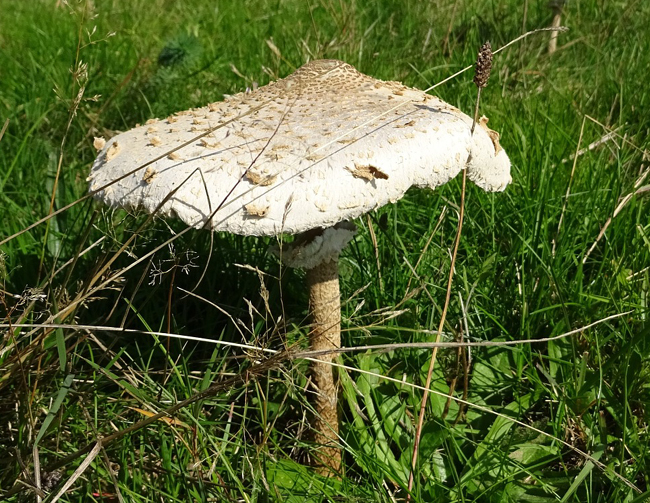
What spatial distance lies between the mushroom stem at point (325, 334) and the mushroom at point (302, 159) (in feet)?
0.28

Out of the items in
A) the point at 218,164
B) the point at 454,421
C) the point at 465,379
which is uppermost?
the point at 218,164

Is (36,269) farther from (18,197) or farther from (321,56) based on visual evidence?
(321,56)

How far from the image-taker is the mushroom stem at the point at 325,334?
1.91 meters

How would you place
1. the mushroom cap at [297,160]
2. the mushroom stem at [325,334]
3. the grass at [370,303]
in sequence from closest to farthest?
the mushroom cap at [297,160] < the grass at [370,303] < the mushroom stem at [325,334]

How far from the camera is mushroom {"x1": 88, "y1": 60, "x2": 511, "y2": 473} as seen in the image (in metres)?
1.39

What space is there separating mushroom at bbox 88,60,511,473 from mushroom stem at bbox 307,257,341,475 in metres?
0.09

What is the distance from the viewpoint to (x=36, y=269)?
2391mm

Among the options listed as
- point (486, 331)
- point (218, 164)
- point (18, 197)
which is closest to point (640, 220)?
point (486, 331)

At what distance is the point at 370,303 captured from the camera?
2.25 metres

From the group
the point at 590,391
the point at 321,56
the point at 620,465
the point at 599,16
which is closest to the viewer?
the point at 620,465

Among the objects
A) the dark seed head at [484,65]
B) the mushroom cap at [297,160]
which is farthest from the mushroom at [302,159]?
the dark seed head at [484,65]

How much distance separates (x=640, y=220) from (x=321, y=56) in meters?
1.60

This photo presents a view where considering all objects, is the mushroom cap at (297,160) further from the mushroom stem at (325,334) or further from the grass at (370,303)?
the mushroom stem at (325,334)

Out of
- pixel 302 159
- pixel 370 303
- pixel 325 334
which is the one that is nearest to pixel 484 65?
pixel 302 159
